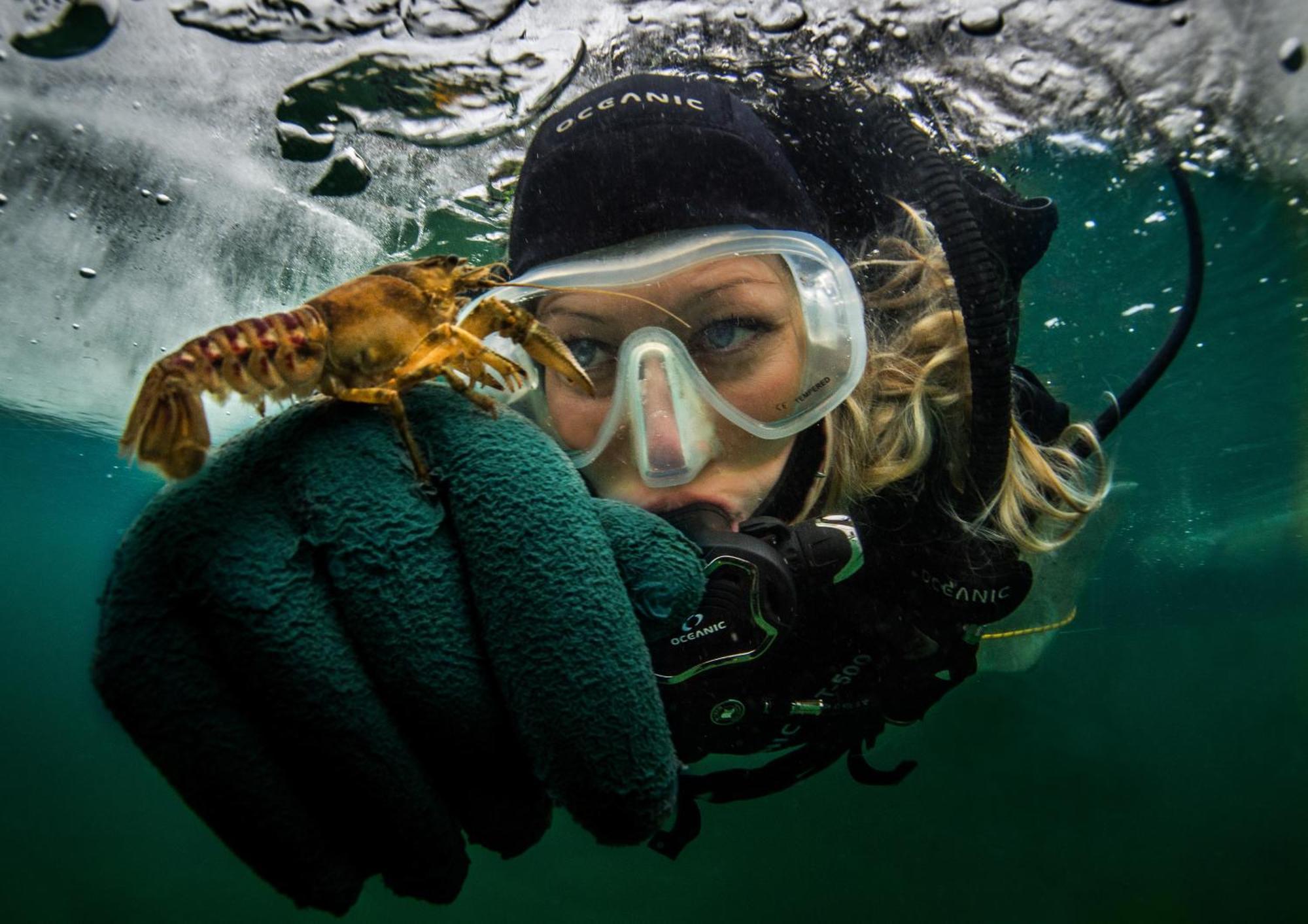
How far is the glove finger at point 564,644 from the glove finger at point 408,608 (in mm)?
54

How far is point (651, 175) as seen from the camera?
3.02 m

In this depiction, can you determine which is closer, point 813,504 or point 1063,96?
point 813,504

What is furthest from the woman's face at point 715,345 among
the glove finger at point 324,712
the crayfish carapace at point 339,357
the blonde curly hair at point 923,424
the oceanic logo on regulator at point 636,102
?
the glove finger at point 324,712

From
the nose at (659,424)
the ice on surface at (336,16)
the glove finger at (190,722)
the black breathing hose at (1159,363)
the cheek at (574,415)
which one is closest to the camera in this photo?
the glove finger at (190,722)

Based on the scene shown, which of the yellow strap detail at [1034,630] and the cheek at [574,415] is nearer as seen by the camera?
the cheek at [574,415]

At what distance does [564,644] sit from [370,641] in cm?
37

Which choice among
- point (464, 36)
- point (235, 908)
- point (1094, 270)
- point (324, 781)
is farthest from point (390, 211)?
point (235, 908)

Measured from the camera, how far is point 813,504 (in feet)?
10.5

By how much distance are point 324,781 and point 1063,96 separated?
19.2ft

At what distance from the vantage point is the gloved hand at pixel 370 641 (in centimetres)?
119

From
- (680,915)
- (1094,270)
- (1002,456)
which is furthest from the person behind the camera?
(680,915)

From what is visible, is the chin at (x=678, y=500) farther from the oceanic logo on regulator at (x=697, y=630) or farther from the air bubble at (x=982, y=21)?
the air bubble at (x=982, y=21)

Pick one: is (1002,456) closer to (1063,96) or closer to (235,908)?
(1063,96)

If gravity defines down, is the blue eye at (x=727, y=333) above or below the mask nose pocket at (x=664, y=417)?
above
